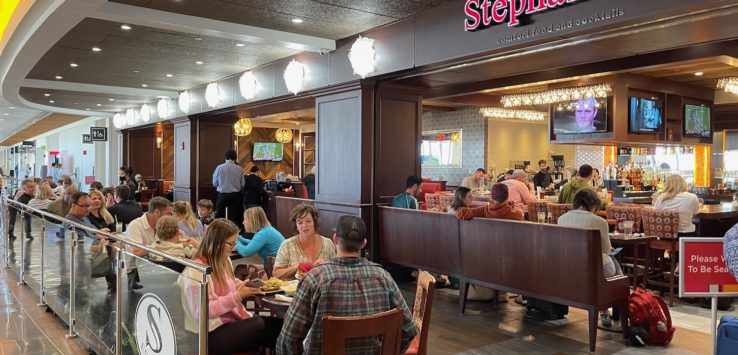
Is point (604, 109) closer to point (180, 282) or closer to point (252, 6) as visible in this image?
point (252, 6)

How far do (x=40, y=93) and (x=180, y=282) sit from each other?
40.3ft

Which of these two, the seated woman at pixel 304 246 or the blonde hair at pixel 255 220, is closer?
the seated woman at pixel 304 246

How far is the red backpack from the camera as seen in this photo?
4938 millimetres

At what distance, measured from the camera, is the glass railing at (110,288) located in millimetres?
3053

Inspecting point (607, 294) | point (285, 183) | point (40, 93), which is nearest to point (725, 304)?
point (607, 294)

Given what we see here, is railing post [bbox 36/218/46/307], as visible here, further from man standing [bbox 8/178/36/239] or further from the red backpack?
the red backpack

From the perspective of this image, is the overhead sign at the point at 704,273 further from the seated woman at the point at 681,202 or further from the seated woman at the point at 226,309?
the seated woman at the point at 681,202

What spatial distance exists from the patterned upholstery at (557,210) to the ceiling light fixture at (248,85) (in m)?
5.18

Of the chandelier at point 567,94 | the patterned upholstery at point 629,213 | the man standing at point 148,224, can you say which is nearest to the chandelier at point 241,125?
the chandelier at point 567,94

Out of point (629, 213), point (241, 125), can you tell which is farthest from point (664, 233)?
point (241, 125)

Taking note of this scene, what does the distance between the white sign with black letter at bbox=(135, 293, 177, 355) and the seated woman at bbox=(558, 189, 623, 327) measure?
366 cm

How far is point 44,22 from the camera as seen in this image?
6172 millimetres

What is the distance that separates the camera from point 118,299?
4.10 metres

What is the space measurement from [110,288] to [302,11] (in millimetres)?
3478
